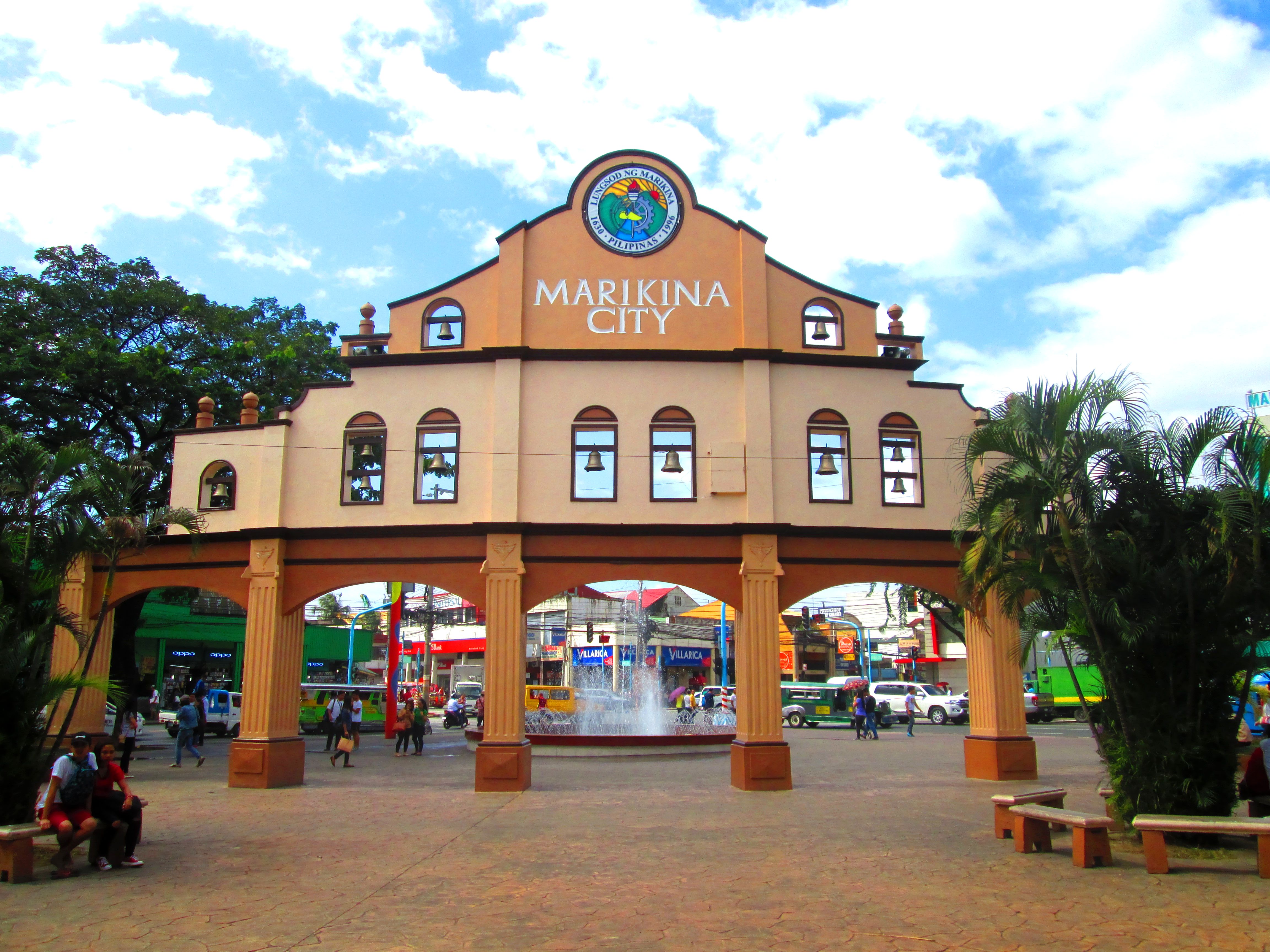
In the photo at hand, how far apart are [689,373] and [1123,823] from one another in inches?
406

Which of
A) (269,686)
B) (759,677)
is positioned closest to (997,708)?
(759,677)

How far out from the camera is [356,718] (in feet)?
100

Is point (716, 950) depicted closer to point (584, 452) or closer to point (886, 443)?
point (584, 452)

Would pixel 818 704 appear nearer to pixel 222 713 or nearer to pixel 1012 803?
pixel 222 713

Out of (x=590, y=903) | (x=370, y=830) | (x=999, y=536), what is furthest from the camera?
(x=370, y=830)

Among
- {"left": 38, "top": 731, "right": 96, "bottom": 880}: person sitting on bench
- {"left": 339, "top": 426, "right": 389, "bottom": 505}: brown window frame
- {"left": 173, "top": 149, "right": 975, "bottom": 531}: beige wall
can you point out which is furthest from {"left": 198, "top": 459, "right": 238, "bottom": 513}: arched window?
{"left": 38, "top": 731, "right": 96, "bottom": 880}: person sitting on bench

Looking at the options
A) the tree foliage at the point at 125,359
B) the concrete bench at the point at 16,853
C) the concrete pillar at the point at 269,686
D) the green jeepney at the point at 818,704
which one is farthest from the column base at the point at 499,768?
the green jeepney at the point at 818,704

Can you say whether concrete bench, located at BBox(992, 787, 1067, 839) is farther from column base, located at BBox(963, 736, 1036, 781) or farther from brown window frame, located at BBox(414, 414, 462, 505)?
brown window frame, located at BBox(414, 414, 462, 505)

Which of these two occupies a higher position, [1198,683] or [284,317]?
[284,317]

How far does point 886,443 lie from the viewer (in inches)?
747

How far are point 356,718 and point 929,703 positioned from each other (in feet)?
83.7

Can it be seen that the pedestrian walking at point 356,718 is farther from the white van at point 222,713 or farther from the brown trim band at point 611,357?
the brown trim band at point 611,357

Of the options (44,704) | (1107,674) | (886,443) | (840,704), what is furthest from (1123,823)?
(840,704)

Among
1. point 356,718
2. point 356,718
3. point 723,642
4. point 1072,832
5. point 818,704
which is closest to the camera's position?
point 1072,832
